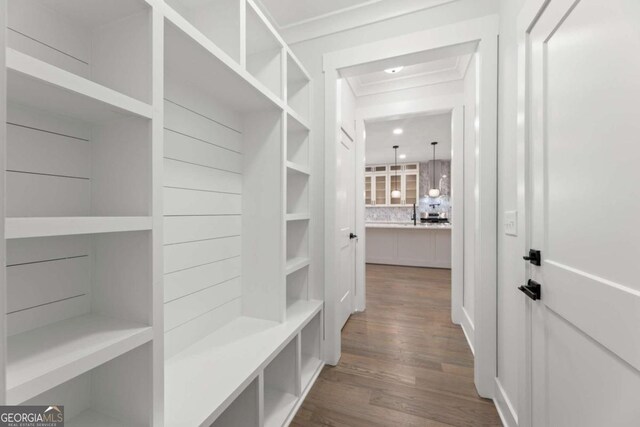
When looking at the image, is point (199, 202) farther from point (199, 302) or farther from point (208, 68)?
point (208, 68)

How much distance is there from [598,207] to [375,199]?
8.03m

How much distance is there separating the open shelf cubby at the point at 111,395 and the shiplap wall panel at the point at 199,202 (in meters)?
0.62

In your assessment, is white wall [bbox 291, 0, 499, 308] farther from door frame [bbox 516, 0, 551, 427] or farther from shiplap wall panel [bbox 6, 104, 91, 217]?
shiplap wall panel [bbox 6, 104, 91, 217]

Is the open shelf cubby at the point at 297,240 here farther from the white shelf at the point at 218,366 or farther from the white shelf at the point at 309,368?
the white shelf at the point at 309,368

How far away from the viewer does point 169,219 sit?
1.25 m

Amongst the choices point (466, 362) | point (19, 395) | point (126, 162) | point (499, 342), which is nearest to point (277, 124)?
point (126, 162)

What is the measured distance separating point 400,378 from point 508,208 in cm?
135

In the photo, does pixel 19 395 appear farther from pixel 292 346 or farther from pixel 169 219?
pixel 292 346

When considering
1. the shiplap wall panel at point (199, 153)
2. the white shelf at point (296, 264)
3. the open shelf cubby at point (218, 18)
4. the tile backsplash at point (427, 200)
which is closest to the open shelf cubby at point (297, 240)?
the white shelf at point (296, 264)

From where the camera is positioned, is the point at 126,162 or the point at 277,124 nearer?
the point at 126,162

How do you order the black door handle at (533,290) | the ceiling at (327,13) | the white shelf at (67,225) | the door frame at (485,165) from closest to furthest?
the white shelf at (67,225) < the black door handle at (533,290) < the door frame at (485,165) < the ceiling at (327,13)

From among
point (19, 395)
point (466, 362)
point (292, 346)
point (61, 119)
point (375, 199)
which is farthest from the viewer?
point (375, 199)

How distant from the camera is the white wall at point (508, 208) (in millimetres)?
1403

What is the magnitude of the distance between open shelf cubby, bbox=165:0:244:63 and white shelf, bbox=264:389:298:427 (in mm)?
1854
